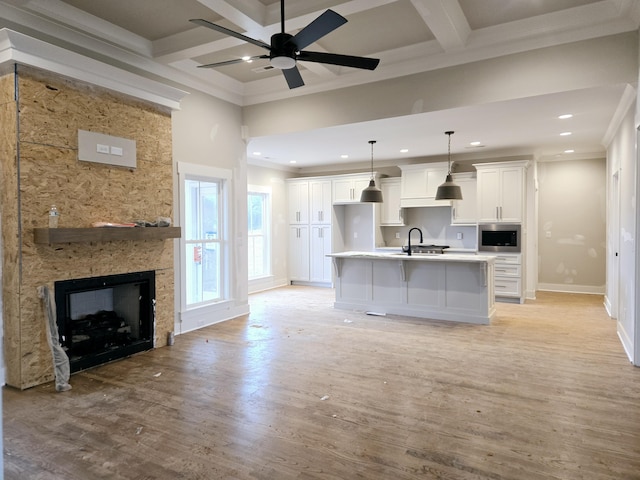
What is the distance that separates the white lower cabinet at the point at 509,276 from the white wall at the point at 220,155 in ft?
14.4

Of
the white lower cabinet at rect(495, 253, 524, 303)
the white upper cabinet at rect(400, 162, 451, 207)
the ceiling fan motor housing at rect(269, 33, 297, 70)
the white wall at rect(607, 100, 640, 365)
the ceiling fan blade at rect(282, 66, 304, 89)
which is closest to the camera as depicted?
the ceiling fan motor housing at rect(269, 33, 297, 70)

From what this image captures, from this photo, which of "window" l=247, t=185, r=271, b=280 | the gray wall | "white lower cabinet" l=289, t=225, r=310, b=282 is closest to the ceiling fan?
"window" l=247, t=185, r=271, b=280

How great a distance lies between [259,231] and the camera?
9.25 m

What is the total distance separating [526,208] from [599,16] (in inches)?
164

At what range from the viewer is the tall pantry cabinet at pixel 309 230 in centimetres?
943

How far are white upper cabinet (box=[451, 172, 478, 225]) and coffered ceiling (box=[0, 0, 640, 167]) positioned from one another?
2.32m

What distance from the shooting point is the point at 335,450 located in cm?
264

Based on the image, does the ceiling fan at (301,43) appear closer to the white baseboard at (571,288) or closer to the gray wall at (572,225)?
the gray wall at (572,225)

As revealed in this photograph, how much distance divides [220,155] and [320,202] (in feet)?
12.8

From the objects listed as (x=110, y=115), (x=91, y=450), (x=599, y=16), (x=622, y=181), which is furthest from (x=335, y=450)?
(x=622, y=181)

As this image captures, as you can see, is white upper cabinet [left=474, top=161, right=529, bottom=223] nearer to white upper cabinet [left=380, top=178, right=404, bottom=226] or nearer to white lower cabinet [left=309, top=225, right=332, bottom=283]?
white upper cabinet [left=380, top=178, right=404, bottom=226]

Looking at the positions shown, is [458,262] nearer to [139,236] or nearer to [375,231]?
[375,231]

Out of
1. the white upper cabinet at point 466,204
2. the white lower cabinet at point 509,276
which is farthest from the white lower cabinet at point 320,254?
the white lower cabinet at point 509,276

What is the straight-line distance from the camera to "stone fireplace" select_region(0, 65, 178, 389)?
11.8 feet
